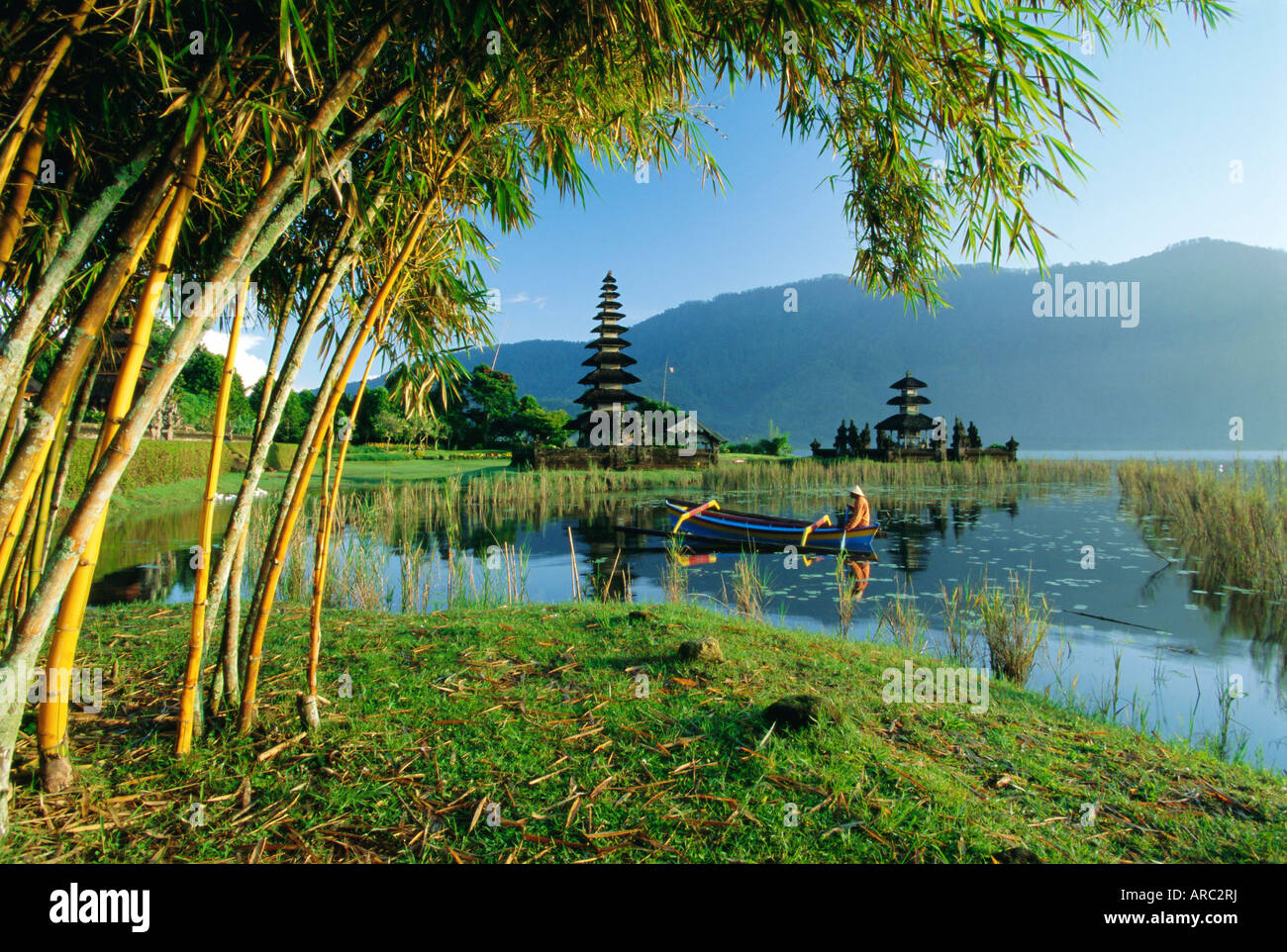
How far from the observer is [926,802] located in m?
2.39

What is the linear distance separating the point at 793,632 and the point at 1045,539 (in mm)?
13541

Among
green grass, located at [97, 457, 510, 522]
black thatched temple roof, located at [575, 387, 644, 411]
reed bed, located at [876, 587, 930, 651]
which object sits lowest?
reed bed, located at [876, 587, 930, 651]

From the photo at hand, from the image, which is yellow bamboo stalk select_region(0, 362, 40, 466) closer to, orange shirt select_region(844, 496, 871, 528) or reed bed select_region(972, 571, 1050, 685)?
reed bed select_region(972, 571, 1050, 685)

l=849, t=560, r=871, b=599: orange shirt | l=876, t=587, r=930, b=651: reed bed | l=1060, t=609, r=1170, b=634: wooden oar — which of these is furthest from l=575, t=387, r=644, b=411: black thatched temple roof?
l=876, t=587, r=930, b=651: reed bed

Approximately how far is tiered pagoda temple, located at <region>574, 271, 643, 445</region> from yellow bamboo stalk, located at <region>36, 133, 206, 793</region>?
37.9m

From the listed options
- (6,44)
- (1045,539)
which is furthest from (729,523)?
(6,44)

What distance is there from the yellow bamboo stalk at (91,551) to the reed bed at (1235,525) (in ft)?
39.7

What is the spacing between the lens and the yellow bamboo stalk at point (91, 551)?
209 cm

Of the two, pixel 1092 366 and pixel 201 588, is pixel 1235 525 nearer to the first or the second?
pixel 201 588

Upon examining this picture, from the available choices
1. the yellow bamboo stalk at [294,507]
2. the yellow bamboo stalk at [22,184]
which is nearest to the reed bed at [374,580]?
the yellow bamboo stalk at [294,507]

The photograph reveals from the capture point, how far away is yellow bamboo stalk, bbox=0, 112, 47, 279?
2.20 meters

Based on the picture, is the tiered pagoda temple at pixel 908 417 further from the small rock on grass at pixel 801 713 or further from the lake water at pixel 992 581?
the small rock on grass at pixel 801 713

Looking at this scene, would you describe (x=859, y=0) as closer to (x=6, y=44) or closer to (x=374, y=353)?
(x=374, y=353)

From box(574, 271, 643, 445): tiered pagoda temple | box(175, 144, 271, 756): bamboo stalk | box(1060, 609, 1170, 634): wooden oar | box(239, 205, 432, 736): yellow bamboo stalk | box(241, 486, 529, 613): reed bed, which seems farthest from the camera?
box(574, 271, 643, 445): tiered pagoda temple
